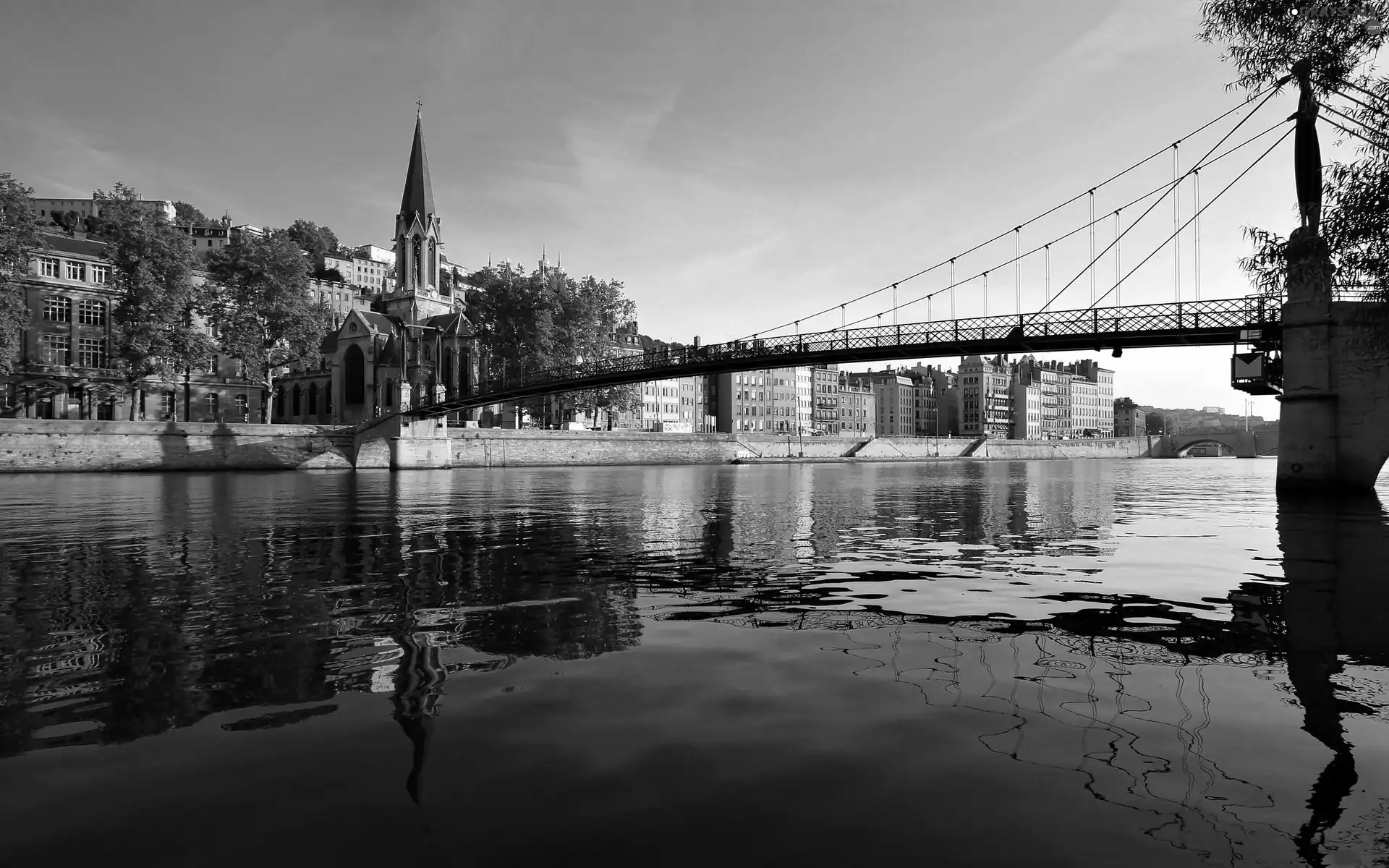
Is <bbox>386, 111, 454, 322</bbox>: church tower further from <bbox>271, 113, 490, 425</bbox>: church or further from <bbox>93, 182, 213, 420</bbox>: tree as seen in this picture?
<bbox>93, 182, 213, 420</bbox>: tree

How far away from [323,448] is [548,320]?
23.5 m

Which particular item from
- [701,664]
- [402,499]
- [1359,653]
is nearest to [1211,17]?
[1359,653]

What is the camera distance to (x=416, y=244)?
81.1 meters

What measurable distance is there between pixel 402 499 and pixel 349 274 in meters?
138

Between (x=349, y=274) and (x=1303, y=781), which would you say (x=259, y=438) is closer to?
(x=1303, y=781)

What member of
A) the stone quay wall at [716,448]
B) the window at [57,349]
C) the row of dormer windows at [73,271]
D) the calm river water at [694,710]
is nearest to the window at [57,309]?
the window at [57,349]

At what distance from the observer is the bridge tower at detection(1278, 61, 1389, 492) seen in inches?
949

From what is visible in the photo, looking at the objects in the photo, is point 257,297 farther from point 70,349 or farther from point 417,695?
point 417,695

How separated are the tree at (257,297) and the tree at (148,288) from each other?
3.61m

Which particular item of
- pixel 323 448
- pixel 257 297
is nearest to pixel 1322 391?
pixel 323 448

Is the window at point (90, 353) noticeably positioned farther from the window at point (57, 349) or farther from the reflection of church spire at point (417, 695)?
the reflection of church spire at point (417, 695)

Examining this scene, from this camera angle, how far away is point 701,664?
6.50 m

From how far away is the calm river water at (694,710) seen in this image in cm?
355

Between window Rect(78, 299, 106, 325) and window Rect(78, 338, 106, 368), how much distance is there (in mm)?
1268
